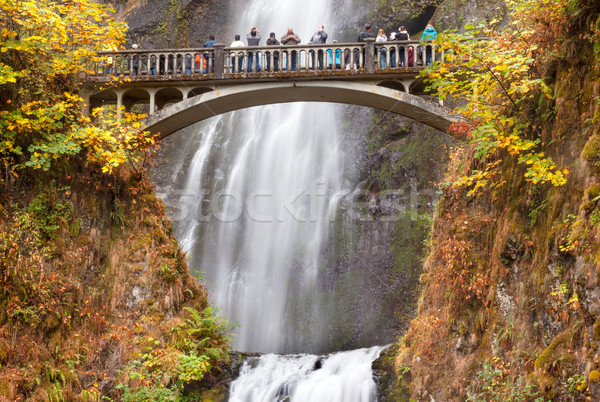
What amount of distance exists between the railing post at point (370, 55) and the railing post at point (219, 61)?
3855mm

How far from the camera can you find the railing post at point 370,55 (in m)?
14.7

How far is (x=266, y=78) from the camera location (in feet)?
49.3

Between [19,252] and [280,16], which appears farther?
[280,16]

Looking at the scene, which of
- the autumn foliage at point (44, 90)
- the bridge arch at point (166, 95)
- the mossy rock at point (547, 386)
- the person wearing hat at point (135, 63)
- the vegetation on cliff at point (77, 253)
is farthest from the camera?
the bridge arch at point (166, 95)

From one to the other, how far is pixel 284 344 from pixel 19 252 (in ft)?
35.5

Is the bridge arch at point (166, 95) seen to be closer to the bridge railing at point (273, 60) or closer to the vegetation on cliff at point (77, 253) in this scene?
the bridge railing at point (273, 60)

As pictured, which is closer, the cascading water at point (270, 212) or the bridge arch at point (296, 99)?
the bridge arch at point (296, 99)

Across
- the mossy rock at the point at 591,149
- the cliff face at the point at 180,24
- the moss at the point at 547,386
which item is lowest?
the moss at the point at 547,386

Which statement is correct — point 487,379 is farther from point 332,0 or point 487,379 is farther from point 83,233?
point 332,0

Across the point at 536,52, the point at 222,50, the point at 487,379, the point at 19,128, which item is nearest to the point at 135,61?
Answer: the point at 222,50

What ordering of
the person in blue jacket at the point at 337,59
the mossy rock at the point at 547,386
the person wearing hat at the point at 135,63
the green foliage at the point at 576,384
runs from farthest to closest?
the person wearing hat at the point at 135,63, the person in blue jacket at the point at 337,59, the mossy rock at the point at 547,386, the green foliage at the point at 576,384

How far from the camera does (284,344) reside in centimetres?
2025

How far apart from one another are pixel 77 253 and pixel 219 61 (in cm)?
623

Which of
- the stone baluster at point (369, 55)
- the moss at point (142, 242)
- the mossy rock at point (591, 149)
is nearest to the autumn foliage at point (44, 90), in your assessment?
the moss at point (142, 242)
